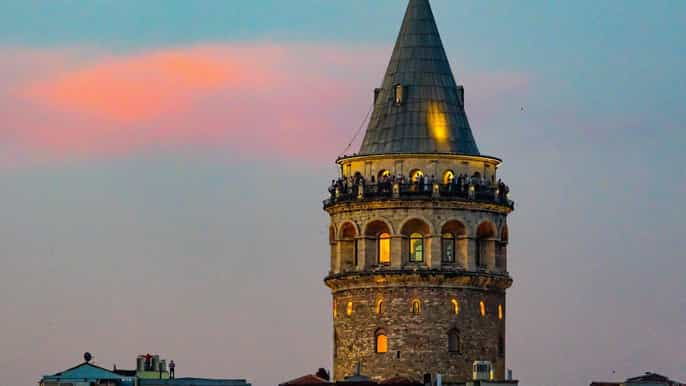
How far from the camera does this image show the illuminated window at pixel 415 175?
164125 millimetres

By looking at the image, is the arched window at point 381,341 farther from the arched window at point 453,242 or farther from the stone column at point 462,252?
the stone column at point 462,252

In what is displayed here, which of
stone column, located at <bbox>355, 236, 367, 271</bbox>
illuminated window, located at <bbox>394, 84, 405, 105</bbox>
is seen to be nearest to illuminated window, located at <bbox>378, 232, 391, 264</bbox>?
stone column, located at <bbox>355, 236, 367, 271</bbox>

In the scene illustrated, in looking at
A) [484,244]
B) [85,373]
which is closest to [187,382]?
[85,373]

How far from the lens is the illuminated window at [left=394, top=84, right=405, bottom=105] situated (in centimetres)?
16662

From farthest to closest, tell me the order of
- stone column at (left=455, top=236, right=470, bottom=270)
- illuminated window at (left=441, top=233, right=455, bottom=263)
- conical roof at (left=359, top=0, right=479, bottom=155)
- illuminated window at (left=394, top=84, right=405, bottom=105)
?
1. illuminated window at (left=394, top=84, right=405, bottom=105)
2. conical roof at (left=359, top=0, right=479, bottom=155)
3. illuminated window at (left=441, top=233, right=455, bottom=263)
4. stone column at (left=455, top=236, right=470, bottom=270)

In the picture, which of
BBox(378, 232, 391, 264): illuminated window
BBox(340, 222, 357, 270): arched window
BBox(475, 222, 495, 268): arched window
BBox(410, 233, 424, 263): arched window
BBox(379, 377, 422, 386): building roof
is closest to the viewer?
Result: BBox(379, 377, 422, 386): building roof

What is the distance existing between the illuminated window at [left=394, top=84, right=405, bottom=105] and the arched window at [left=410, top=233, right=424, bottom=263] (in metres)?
7.69

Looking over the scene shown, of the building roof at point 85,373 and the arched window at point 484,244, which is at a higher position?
the arched window at point 484,244

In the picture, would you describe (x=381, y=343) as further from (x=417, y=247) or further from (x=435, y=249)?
(x=435, y=249)

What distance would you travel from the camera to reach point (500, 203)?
166 m

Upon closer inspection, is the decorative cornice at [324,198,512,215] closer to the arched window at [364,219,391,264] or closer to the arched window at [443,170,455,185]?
the arched window at [364,219,391,264]

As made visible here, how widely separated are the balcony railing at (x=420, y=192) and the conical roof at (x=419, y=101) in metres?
2.04

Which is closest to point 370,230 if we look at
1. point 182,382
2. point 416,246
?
point 416,246

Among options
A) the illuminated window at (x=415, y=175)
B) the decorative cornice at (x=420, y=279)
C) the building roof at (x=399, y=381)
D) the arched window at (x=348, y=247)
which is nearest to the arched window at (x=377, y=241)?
the decorative cornice at (x=420, y=279)
